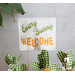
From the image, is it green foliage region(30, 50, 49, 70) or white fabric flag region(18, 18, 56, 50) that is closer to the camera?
green foliage region(30, 50, 49, 70)

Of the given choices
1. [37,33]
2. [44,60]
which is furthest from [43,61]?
[37,33]

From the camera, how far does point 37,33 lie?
2.31 ft

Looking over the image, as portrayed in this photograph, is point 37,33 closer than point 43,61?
No

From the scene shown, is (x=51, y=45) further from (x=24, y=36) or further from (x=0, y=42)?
(x=0, y=42)

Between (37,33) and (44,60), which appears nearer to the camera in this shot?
(44,60)

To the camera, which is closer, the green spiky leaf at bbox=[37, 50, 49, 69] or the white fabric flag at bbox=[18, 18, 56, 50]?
the green spiky leaf at bbox=[37, 50, 49, 69]

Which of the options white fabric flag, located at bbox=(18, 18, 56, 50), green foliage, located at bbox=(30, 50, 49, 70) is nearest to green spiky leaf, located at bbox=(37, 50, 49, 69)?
green foliage, located at bbox=(30, 50, 49, 70)

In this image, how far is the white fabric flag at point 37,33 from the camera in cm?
70

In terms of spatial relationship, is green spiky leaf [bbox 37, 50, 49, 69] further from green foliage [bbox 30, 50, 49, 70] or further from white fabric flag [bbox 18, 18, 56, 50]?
white fabric flag [bbox 18, 18, 56, 50]

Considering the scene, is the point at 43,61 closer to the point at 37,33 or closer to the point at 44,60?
the point at 44,60

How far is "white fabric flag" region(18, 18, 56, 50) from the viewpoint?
70 cm

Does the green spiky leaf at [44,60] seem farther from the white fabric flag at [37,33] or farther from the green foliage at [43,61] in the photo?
the white fabric flag at [37,33]

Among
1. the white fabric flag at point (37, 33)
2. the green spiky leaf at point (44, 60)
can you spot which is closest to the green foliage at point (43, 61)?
the green spiky leaf at point (44, 60)
